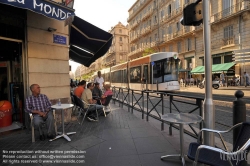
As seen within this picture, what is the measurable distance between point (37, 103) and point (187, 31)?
28.8 m

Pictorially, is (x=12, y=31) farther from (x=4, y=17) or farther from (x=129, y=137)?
(x=129, y=137)

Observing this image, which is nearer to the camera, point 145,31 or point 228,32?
point 228,32

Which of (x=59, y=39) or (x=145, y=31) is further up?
(x=145, y=31)

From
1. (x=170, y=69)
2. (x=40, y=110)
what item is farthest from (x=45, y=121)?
(x=170, y=69)

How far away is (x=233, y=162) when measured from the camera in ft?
6.59

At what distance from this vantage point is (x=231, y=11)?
2103 cm

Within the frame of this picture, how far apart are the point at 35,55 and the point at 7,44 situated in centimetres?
122

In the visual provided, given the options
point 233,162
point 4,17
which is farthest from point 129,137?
point 4,17

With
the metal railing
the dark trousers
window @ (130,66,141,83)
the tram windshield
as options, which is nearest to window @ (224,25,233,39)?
the tram windshield

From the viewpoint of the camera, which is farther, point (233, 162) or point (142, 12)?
point (142, 12)

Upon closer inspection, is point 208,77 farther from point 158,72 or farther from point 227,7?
point 227,7

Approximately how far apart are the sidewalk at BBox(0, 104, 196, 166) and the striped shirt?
769mm

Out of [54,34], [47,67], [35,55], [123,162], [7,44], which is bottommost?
[123,162]

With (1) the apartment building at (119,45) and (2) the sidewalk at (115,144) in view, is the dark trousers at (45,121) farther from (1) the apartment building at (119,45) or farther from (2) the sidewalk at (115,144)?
(1) the apartment building at (119,45)
